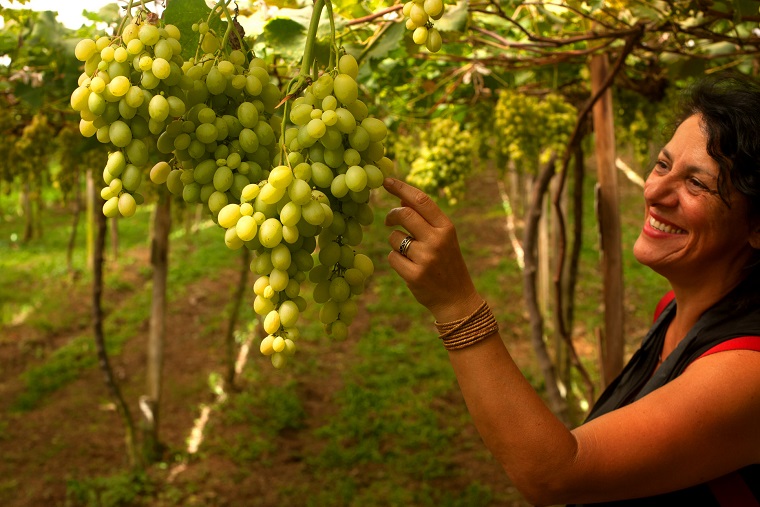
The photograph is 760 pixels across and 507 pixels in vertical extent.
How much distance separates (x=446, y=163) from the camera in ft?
8.86

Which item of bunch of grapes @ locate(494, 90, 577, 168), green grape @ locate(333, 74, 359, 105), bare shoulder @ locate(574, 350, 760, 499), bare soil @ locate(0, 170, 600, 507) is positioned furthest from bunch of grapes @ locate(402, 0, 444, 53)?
bare soil @ locate(0, 170, 600, 507)

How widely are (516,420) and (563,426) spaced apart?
0.26 ft

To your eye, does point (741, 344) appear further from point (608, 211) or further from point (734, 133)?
point (608, 211)

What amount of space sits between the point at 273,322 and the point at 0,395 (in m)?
6.37

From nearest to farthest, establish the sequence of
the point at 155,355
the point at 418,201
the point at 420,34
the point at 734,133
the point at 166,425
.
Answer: the point at 420,34 → the point at 418,201 → the point at 734,133 → the point at 155,355 → the point at 166,425

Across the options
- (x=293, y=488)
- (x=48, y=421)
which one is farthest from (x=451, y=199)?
(x=48, y=421)

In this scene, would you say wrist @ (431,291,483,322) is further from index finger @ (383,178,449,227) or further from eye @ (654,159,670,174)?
eye @ (654,159,670,174)

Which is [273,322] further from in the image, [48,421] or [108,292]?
[108,292]

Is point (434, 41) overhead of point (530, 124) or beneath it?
beneath

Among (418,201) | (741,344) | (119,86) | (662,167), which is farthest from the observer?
(662,167)

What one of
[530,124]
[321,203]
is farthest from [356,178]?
[530,124]

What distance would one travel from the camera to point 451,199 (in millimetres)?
2727

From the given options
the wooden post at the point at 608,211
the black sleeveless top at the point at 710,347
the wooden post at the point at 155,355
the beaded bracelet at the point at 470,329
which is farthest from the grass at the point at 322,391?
the beaded bracelet at the point at 470,329

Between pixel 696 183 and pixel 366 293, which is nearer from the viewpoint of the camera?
pixel 696 183
